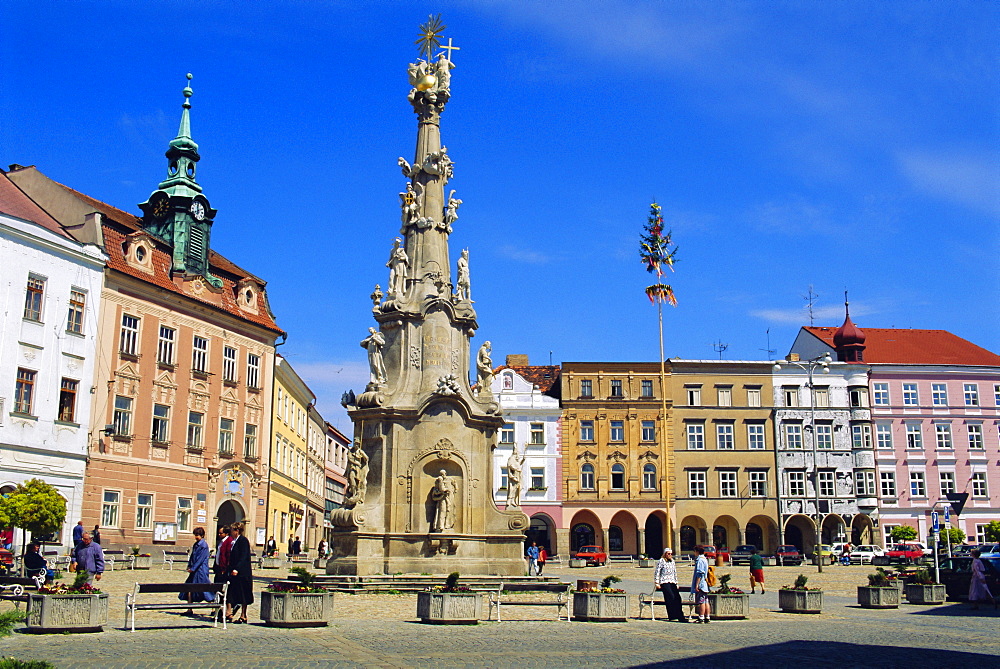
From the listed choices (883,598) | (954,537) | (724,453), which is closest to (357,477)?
(883,598)

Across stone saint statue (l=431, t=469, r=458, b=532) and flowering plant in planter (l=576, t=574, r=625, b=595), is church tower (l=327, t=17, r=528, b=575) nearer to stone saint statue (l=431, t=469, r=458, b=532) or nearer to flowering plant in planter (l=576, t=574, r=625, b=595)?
stone saint statue (l=431, t=469, r=458, b=532)

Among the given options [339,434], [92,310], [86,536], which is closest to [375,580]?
[86,536]

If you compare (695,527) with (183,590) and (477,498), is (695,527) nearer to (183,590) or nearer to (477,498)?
(477,498)

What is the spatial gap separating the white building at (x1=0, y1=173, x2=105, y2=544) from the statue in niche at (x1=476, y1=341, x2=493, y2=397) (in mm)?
17392

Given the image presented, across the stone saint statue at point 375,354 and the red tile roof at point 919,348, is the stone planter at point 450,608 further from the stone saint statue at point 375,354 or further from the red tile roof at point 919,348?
the red tile roof at point 919,348

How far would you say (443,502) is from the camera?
23.7 m

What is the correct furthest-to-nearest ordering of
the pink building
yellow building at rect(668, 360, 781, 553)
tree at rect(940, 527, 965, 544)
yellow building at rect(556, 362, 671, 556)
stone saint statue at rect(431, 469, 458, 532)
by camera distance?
the pink building
yellow building at rect(668, 360, 781, 553)
yellow building at rect(556, 362, 671, 556)
tree at rect(940, 527, 965, 544)
stone saint statue at rect(431, 469, 458, 532)

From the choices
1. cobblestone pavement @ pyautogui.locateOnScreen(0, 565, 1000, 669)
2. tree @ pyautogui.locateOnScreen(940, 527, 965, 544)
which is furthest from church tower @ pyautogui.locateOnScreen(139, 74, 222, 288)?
tree @ pyautogui.locateOnScreen(940, 527, 965, 544)

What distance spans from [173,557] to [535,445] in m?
27.4

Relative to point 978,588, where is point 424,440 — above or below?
above

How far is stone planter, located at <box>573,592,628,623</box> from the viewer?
18109 mm

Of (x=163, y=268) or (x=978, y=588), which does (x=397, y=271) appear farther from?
(x=163, y=268)

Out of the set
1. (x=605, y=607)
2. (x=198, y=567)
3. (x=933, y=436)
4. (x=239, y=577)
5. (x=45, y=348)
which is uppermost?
(x=45, y=348)

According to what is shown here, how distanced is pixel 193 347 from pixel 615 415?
92.3ft
